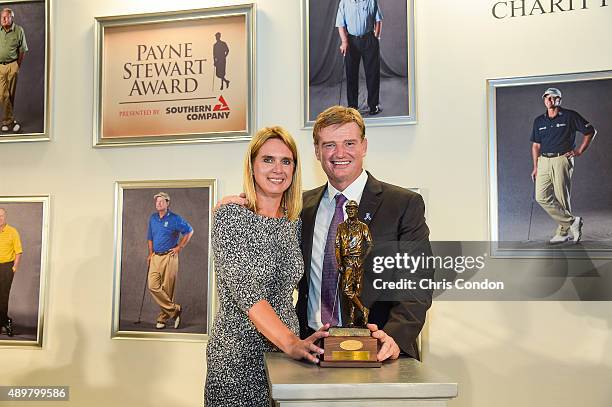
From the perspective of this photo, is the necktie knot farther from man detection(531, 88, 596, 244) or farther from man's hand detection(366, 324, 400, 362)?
man detection(531, 88, 596, 244)

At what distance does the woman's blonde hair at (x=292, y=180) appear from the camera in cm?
221

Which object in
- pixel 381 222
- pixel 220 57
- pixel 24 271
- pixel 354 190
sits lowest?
pixel 24 271

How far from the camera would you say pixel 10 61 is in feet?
11.8

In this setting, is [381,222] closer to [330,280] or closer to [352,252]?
[330,280]

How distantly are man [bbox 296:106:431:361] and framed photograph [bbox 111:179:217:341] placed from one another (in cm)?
103

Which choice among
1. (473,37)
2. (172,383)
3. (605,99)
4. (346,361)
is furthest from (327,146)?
(172,383)

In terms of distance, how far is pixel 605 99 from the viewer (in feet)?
9.59

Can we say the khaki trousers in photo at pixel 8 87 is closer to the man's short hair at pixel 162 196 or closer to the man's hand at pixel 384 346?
the man's short hair at pixel 162 196

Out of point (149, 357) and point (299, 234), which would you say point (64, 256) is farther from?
point (299, 234)

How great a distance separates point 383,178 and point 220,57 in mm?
1117

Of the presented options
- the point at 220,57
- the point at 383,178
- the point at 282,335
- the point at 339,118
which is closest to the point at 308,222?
the point at 339,118

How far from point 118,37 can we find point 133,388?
6.47 feet

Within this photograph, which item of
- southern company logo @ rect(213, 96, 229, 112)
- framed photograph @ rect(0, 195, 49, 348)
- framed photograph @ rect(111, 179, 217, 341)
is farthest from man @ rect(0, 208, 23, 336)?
southern company logo @ rect(213, 96, 229, 112)

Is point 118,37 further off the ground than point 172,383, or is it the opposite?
point 118,37
